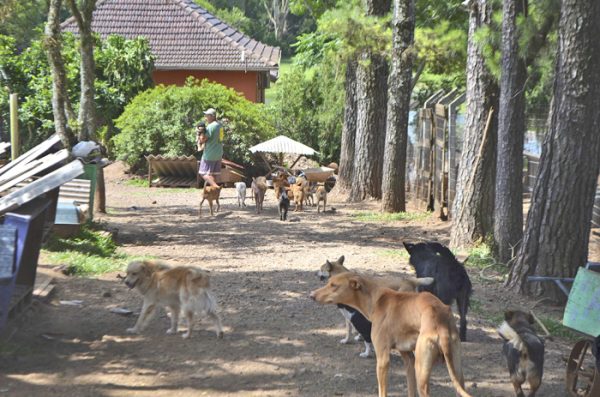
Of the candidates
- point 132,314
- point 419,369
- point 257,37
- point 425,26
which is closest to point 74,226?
point 132,314

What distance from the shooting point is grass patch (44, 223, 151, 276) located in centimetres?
1165

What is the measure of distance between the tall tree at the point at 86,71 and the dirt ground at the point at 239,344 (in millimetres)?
3918

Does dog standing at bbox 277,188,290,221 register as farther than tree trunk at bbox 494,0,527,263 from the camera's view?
Yes

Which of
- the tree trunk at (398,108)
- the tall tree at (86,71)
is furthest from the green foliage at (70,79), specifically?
the tree trunk at (398,108)

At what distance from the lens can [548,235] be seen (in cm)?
1067

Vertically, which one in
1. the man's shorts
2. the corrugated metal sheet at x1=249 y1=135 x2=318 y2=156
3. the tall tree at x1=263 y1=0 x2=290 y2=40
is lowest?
the man's shorts

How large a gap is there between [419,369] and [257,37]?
7416 centimetres

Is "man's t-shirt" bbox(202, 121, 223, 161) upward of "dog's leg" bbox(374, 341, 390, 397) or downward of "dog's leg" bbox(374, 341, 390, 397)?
upward

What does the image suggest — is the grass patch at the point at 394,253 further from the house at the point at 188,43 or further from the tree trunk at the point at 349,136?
the house at the point at 188,43

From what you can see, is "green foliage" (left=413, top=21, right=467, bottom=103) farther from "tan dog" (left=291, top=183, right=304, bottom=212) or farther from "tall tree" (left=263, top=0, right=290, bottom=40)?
"tall tree" (left=263, top=0, right=290, bottom=40)

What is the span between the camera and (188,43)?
36250 mm

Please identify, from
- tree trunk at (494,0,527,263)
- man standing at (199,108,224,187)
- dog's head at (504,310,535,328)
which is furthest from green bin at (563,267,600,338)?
man standing at (199,108,224,187)

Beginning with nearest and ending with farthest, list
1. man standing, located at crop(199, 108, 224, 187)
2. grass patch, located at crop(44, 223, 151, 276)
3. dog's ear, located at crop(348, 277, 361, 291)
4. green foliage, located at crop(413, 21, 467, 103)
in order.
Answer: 1. dog's ear, located at crop(348, 277, 361, 291)
2. grass patch, located at crop(44, 223, 151, 276)
3. green foliage, located at crop(413, 21, 467, 103)
4. man standing, located at crop(199, 108, 224, 187)

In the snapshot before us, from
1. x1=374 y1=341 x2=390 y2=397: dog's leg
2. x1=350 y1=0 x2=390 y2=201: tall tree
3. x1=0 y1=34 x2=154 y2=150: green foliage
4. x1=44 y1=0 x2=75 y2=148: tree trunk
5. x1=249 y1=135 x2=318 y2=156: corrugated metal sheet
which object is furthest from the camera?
x1=0 y1=34 x2=154 y2=150: green foliage
